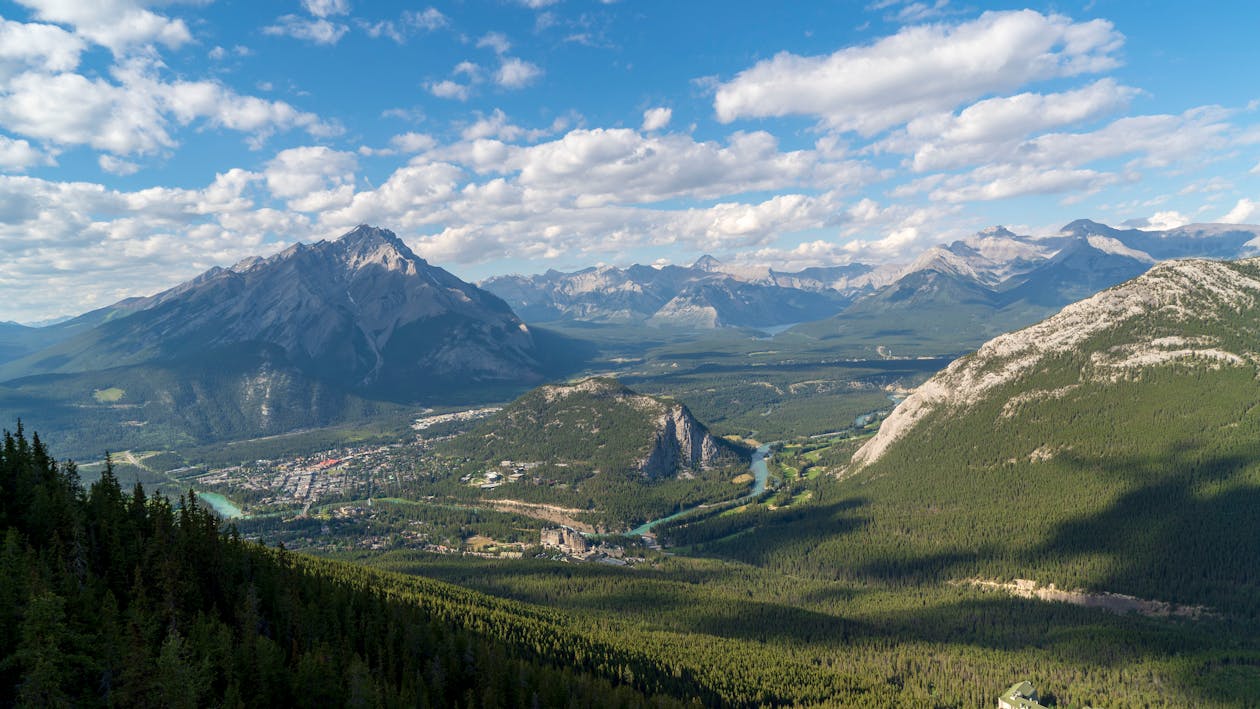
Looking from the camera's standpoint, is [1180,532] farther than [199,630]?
Yes

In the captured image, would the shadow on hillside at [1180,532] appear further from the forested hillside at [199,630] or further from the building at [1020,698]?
the forested hillside at [199,630]

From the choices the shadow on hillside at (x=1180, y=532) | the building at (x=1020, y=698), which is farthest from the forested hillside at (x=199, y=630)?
the shadow on hillside at (x=1180, y=532)

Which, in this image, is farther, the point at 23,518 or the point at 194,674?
the point at 23,518

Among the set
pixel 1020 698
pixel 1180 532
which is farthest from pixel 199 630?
pixel 1180 532

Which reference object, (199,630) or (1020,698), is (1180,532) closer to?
(1020,698)

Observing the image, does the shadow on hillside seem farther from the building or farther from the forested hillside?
the forested hillside

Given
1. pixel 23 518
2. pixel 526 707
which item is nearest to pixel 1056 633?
pixel 526 707

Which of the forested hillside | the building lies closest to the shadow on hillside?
the building

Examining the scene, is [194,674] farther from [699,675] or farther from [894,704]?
[894,704]
